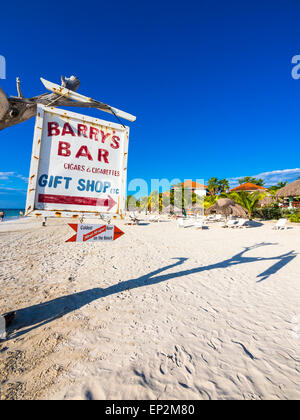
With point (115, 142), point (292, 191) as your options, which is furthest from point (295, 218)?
point (115, 142)

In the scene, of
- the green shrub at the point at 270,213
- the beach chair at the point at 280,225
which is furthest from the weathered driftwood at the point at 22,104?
the green shrub at the point at 270,213

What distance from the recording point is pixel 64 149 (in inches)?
80.6

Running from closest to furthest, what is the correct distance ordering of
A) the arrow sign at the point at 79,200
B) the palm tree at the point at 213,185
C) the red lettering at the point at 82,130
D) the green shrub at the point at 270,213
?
the arrow sign at the point at 79,200
the red lettering at the point at 82,130
the green shrub at the point at 270,213
the palm tree at the point at 213,185

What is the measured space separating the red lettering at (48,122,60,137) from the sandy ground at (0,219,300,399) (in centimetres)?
268

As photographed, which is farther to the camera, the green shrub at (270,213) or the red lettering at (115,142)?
the green shrub at (270,213)

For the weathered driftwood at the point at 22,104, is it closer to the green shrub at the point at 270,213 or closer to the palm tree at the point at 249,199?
the palm tree at the point at 249,199

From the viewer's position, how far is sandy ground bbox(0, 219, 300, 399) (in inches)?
76.9

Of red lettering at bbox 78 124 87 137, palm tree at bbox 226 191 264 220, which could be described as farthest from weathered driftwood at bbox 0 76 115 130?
palm tree at bbox 226 191 264 220

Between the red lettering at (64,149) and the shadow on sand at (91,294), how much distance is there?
273 centimetres

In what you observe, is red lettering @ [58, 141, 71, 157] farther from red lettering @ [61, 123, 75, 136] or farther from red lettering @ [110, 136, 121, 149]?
red lettering @ [110, 136, 121, 149]

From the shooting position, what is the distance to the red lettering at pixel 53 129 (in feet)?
6.45

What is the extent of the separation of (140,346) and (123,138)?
9.30ft
